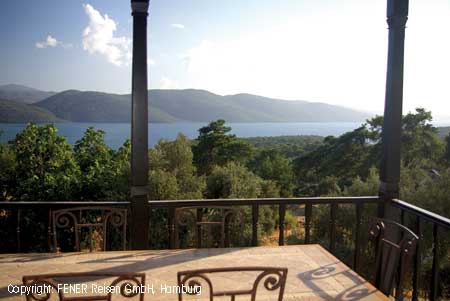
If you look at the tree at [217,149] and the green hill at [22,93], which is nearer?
the green hill at [22,93]

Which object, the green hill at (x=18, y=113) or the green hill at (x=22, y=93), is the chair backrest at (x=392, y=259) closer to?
the green hill at (x=18, y=113)

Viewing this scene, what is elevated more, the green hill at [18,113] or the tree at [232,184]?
the green hill at [18,113]

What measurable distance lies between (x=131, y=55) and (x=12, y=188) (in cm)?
1147

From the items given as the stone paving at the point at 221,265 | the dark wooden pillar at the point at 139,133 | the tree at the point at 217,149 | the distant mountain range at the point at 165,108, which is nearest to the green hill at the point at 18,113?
Result: the distant mountain range at the point at 165,108

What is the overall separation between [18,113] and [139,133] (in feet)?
40.5

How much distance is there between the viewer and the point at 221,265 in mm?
1815

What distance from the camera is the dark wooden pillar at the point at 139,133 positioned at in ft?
8.09

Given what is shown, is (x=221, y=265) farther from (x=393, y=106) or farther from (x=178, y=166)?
(x=178, y=166)

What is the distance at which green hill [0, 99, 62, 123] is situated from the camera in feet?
39.8

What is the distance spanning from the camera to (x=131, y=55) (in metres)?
2.48

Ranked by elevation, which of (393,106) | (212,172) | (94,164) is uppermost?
(393,106)

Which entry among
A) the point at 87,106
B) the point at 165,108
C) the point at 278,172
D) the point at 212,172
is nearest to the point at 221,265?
the point at 212,172

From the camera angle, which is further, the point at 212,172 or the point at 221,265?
the point at 212,172

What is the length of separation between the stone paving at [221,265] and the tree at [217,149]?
18.3 m
